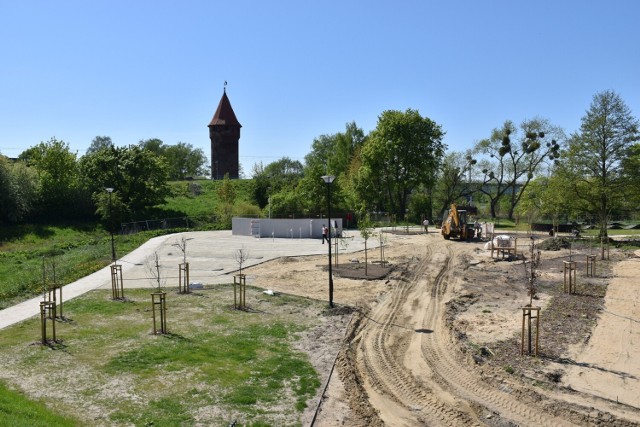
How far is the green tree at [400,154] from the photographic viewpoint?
5381cm

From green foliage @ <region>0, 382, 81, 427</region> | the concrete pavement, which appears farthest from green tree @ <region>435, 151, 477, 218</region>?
green foliage @ <region>0, 382, 81, 427</region>

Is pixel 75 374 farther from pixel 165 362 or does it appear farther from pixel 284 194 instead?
pixel 284 194

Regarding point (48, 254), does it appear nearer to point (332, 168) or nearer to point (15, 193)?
point (15, 193)

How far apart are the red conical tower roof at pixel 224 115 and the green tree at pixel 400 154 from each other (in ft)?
84.2

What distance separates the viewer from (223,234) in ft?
148

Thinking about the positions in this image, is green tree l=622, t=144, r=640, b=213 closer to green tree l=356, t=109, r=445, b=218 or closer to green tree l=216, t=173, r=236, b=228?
green tree l=356, t=109, r=445, b=218

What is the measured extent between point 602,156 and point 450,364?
29.5 metres

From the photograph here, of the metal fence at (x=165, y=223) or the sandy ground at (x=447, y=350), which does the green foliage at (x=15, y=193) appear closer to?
the metal fence at (x=165, y=223)

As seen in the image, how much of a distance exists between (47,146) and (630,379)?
55900 millimetres

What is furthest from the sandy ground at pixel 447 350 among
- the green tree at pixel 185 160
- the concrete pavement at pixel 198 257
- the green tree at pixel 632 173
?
the green tree at pixel 185 160

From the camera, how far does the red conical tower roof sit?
74.0 m

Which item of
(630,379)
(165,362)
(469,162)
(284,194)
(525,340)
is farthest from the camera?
(469,162)

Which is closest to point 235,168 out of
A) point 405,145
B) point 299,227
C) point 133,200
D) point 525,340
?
point 133,200

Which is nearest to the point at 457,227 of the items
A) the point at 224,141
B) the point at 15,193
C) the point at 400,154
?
the point at 400,154
